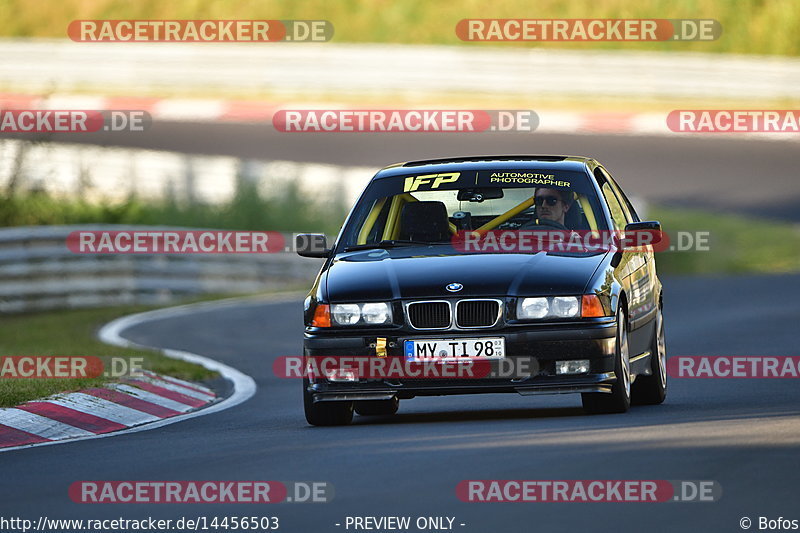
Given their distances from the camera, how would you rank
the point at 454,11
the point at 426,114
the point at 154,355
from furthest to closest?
the point at 454,11 → the point at 426,114 → the point at 154,355

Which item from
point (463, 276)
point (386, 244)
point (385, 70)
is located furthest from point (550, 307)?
point (385, 70)

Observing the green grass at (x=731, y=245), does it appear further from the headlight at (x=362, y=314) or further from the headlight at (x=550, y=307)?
the headlight at (x=362, y=314)

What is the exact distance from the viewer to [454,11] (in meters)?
47.0

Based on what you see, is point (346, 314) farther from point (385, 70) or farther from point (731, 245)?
point (385, 70)

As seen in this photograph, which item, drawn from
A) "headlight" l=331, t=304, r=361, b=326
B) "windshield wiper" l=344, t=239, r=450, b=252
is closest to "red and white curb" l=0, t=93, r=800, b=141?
"windshield wiper" l=344, t=239, r=450, b=252

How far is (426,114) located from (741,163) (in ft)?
25.2

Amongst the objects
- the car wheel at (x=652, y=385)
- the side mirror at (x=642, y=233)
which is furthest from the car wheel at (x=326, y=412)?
the side mirror at (x=642, y=233)

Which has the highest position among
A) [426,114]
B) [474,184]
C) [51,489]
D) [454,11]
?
[454,11]

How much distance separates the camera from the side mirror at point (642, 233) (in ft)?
35.6

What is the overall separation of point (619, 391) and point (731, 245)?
14560 millimetres

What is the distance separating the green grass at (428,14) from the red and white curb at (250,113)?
9547 mm

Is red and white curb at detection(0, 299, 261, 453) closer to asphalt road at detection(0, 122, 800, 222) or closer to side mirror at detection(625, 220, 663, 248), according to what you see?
side mirror at detection(625, 220, 663, 248)

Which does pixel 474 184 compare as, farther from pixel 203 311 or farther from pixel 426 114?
pixel 426 114

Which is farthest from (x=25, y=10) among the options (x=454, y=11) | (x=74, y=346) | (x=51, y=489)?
(x=51, y=489)
